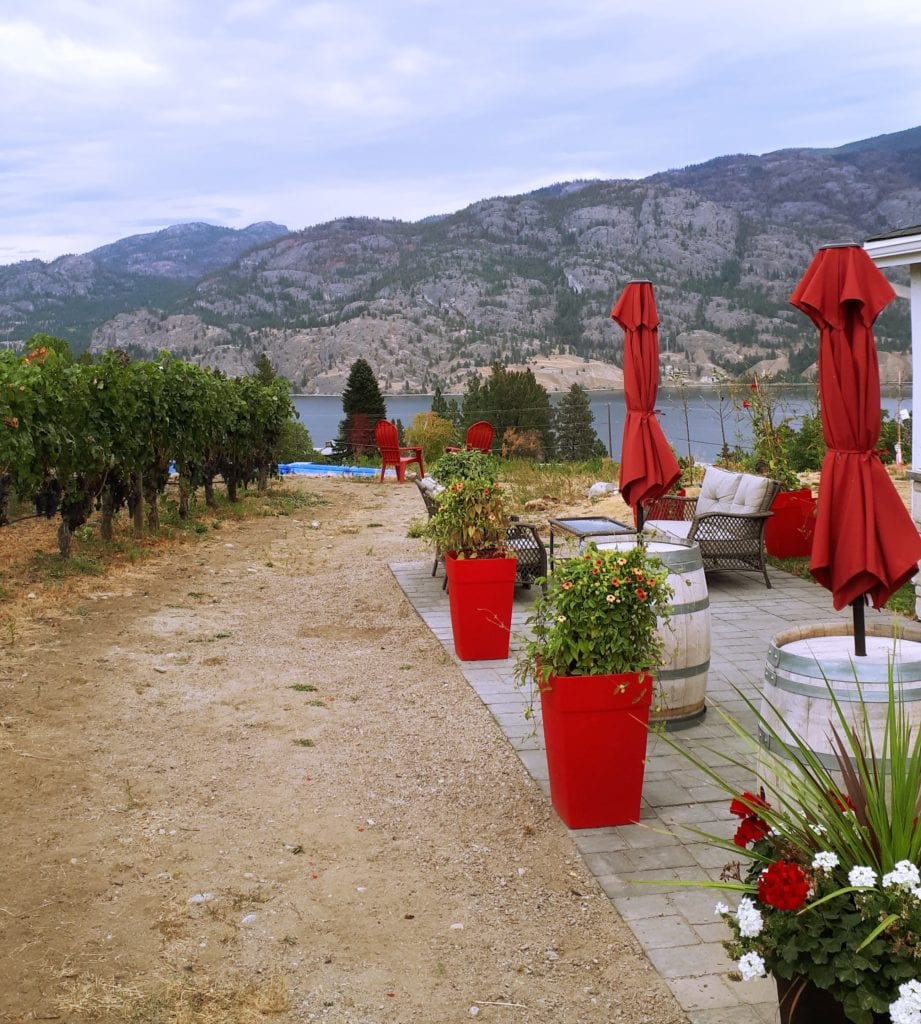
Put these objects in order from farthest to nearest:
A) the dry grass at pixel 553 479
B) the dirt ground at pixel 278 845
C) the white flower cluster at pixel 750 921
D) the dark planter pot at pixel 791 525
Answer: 1. the dry grass at pixel 553 479
2. the dark planter pot at pixel 791 525
3. the dirt ground at pixel 278 845
4. the white flower cluster at pixel 750 921

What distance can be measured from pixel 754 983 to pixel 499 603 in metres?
3.38

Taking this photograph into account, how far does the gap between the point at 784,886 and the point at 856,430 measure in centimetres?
149

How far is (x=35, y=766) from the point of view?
435cm

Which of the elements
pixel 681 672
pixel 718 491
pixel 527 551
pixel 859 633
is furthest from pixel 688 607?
pixel 718 491

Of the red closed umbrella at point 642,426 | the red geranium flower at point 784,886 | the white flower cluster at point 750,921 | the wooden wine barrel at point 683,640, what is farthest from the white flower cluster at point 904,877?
the red closed umbrella at point 642,426

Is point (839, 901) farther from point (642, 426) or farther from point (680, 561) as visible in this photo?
point (642, 426)

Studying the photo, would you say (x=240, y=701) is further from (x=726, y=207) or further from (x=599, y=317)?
(x=726, y=207)

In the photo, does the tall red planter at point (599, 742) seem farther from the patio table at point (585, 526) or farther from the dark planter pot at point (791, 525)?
the dark planter pot at point (791, 525)

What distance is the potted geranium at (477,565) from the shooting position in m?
5.87

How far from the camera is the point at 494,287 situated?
97.7m

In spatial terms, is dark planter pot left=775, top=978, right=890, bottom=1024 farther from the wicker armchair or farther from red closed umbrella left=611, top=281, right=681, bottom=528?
the wicker armchair

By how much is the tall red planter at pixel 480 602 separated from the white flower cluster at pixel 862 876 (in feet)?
12.8

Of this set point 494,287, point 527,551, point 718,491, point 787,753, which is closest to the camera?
point 787,753

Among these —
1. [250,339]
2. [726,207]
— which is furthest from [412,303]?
[726,207]
